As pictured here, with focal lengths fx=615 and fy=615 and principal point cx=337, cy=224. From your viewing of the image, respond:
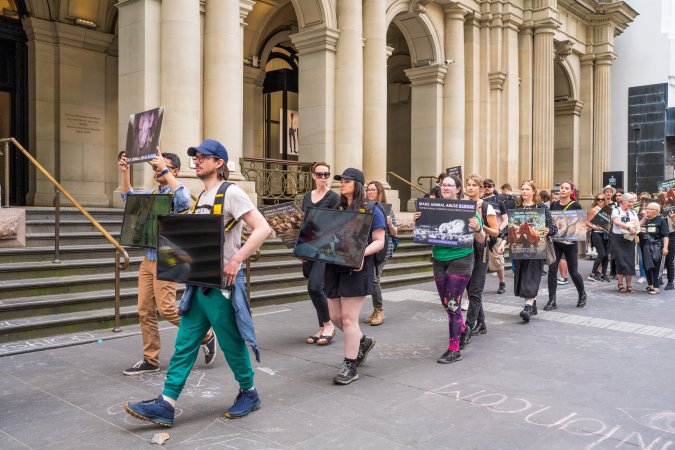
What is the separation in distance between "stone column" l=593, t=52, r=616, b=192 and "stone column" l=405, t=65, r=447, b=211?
12.6 m

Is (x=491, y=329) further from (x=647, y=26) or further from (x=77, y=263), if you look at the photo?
(x=647, y=26)

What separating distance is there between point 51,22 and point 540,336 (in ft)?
44.1

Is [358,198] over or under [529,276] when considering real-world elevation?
over

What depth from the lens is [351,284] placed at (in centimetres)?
550

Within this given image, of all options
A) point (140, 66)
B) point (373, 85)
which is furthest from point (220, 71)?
point (373, 85)

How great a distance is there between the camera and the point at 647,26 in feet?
102

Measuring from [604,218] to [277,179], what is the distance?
278 inches

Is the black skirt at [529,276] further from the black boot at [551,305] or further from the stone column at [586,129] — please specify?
the stone column at [586,129]

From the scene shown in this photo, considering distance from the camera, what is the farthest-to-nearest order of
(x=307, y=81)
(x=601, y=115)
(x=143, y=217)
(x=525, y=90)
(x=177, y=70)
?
(x=601, y=115) → (x=525, y=90) → (x=307, y=81) → (x=177, y=70) → (x=143, y=217)

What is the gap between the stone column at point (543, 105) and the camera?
22.6 metres

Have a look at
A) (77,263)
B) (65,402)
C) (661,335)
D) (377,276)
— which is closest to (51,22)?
(77,263)

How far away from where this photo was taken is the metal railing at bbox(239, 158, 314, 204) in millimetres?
13594

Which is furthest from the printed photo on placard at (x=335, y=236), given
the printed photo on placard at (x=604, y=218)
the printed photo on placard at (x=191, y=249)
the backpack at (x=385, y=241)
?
the printed photo on placard at (x=604, y=218)

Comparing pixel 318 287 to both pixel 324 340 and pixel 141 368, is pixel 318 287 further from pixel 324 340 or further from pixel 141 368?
pixel 141 368
